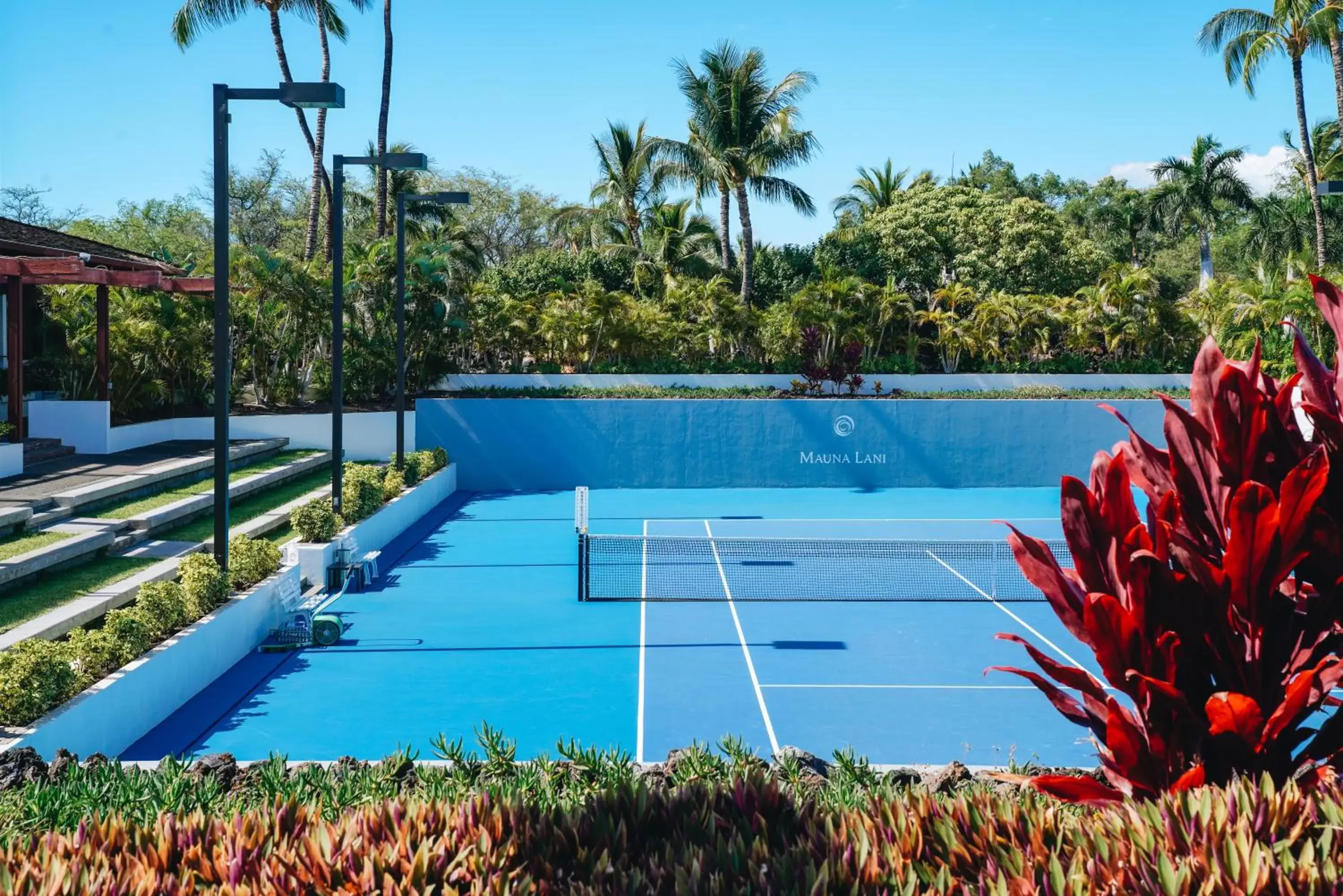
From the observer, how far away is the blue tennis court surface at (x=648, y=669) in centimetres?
997

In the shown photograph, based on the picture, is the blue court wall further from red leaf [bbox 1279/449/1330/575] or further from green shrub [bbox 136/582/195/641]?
red leaf [bbox 1279/449/1330/575]

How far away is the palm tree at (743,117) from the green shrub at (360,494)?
57.8 ft

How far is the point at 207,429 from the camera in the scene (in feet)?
83.3

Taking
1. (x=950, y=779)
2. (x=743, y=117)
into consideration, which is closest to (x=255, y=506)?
(x=950, y=779)

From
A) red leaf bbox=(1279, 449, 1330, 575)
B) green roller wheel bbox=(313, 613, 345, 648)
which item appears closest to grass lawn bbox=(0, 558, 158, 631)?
green roller wheel bbox=(313, 613, 345, 648)

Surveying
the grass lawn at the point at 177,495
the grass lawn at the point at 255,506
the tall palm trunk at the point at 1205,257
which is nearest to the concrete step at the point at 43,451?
the grass lawn at the point at 177,495

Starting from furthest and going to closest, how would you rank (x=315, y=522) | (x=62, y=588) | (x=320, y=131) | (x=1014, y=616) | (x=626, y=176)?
(x=626, y=176) → (x=320, y=131) → (x=315, y=522) → (x=1014, y=616) → (x=62, y=588)

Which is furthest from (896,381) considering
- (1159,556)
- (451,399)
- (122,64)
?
(1159,556)

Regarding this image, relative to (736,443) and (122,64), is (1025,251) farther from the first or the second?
(122,64)

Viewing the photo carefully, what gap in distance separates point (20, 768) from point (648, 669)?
704 cm

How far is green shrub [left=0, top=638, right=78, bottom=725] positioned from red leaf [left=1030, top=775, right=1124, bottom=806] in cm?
689

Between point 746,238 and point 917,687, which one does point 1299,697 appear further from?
point 746,238

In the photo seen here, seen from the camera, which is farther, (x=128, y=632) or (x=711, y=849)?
(x=128, y=632)

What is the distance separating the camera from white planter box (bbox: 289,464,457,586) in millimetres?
15398
